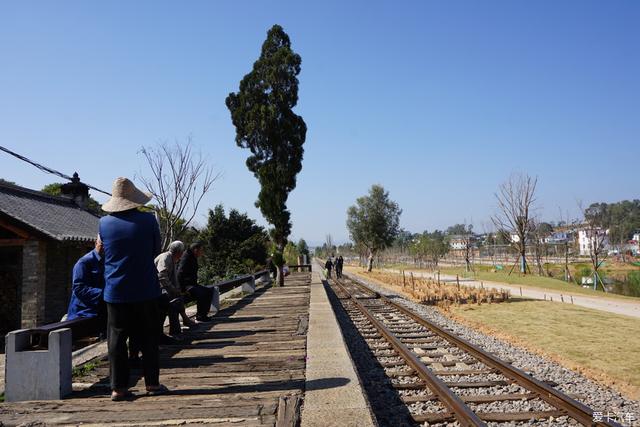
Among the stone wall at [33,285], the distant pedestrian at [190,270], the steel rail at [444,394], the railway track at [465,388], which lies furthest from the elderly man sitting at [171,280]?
the stone wall at [33,285]

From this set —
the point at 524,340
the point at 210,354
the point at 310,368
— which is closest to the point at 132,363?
the point at 210,354

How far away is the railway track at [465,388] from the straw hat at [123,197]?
3181 millimetres

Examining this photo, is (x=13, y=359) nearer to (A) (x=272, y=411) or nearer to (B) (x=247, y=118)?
(A) (x=272, y=411)

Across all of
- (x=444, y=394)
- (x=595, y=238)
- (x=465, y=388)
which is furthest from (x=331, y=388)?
(x=595, y=238)

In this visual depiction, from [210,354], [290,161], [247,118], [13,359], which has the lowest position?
[210,354]

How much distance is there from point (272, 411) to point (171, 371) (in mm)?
1773

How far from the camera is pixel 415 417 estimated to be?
13.7 feet

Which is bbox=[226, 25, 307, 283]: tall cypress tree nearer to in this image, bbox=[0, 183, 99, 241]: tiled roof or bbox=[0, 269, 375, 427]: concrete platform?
bbox=[0, 183, 99, 241]: tiled roof

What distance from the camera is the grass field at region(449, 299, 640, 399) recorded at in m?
6.70

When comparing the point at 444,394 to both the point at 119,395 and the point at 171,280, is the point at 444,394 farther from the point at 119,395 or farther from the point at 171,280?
the point at 171,280

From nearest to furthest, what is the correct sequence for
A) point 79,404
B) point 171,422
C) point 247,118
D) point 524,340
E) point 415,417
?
point 171,422 → point 79,404 → point 415,417 → point 524,340 → point 247,118

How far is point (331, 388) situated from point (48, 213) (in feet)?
50.6

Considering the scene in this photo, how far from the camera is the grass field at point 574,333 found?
6.70 m

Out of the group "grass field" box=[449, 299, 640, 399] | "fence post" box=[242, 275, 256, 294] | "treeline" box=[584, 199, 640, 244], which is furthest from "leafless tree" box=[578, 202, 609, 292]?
"treeline" box=[584, 199, 640, 244]
